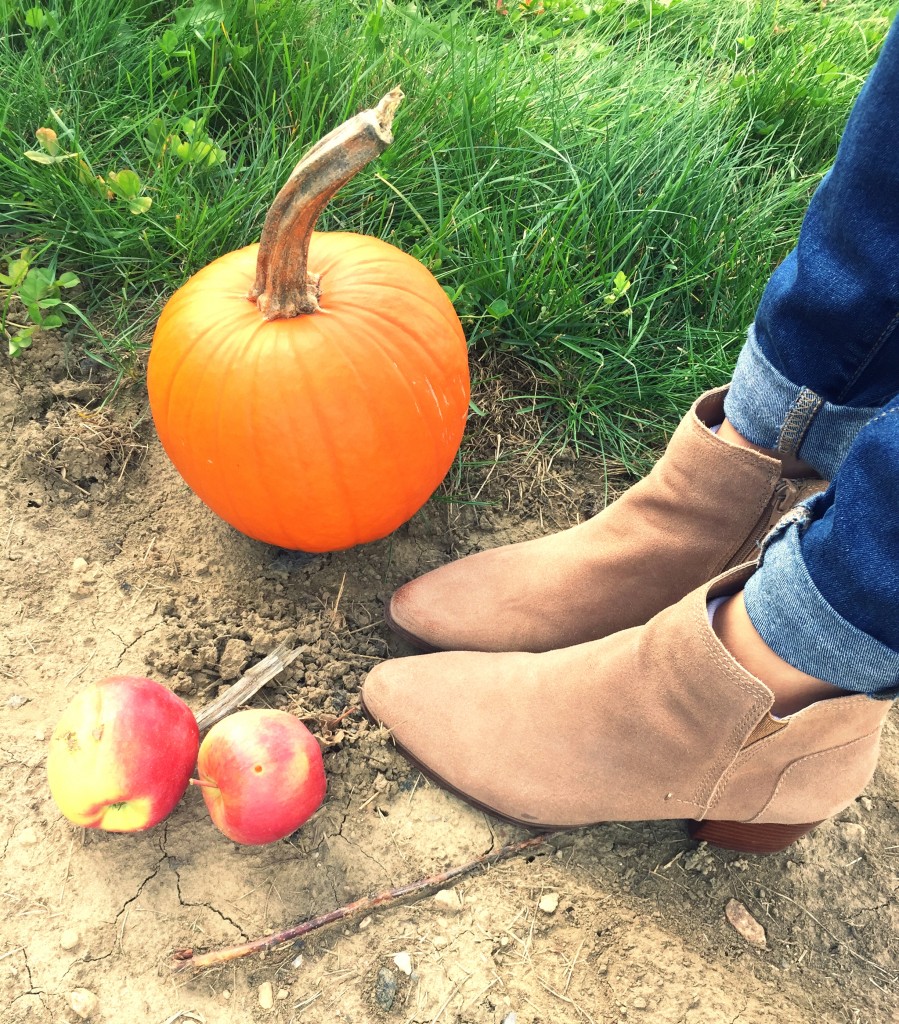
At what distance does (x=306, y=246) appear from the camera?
5.25ft

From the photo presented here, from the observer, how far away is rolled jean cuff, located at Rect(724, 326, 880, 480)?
1.40 m

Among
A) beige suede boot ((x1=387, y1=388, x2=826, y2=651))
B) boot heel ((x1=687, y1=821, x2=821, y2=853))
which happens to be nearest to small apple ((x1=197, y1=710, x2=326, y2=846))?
beige suede boot ((x1=387, y1=388, x2=826, y2=651))

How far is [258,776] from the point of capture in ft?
4.76

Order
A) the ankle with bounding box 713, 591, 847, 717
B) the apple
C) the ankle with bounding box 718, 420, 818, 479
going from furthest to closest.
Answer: the ankle with bounding box 718, 420, 818, 479
the apple
the ankle with bounding box 713, 591, 847, 717

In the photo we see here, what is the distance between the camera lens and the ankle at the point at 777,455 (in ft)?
5.03

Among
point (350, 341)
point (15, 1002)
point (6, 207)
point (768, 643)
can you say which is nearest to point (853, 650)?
point (768, 643)

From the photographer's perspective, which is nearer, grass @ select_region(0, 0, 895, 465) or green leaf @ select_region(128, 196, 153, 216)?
green leaf @ select_region(128, 196, 153, 216)

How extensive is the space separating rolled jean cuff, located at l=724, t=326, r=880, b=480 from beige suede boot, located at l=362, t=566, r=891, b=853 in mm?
264

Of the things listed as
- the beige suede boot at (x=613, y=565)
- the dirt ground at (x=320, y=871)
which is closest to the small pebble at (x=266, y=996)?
the dirt ground at (x=320, y=871)

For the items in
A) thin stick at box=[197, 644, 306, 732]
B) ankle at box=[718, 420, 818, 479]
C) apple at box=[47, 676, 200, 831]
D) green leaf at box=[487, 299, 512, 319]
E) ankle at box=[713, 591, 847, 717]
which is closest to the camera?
ankle at box=[713, 591, 847, 717]

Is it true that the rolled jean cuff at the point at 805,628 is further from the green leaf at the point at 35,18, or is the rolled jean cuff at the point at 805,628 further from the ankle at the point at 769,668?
the green leaf at the point at 35,18

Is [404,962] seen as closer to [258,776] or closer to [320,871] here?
[320,871]

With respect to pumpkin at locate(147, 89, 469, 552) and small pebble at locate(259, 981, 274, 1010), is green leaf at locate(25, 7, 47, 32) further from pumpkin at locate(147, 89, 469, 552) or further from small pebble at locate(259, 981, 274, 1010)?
small pebble at locate(259, 981, 274, 1010)

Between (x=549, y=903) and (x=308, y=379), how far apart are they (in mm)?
1065
